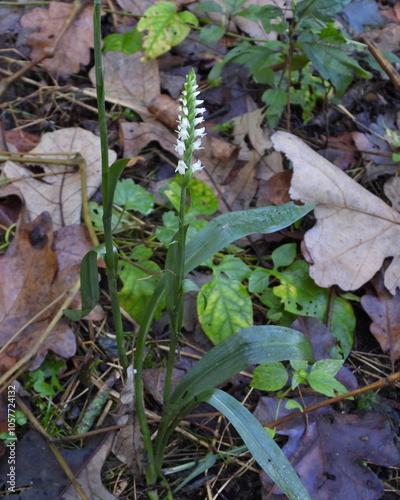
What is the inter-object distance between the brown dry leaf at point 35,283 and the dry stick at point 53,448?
15cm

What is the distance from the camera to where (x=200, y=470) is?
1.54 metres

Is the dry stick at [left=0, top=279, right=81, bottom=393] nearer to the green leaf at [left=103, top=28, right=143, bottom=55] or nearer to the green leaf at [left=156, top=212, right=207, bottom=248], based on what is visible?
the green leaf at [left=156, top=212, right=207, bottom=248]

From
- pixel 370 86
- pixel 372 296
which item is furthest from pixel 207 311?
pixel 370 86

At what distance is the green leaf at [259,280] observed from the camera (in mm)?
1922

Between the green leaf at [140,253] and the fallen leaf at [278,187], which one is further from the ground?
the fallen leaf at [278,187]

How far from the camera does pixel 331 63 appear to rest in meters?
2.12

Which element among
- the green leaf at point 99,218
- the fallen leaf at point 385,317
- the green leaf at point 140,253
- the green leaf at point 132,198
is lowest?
the fallen leaf at point 385,317

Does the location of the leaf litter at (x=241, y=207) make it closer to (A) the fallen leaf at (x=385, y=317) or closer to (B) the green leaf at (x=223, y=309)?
(A) the fallen leaf at (x=385, y=317)

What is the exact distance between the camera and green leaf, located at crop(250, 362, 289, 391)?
1.61 meters

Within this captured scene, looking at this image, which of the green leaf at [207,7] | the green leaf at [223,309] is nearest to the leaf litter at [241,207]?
the green leaf at [223,309]

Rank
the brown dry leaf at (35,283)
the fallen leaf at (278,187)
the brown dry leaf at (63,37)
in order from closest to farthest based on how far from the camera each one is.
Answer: the brown dry leaf at (35,283) < the fallen leaf at (278,187) < the brown dry leaf at (63,37)

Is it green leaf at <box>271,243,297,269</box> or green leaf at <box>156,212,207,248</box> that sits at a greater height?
green leaf at <box>156,212,207,248</box>

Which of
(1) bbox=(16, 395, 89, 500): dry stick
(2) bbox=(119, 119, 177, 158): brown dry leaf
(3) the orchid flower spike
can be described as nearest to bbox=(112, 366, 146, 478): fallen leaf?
(1) bbox=(16, 395, 89, 500): dry stick

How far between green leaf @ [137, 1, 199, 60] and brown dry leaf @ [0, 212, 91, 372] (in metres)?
1.30
